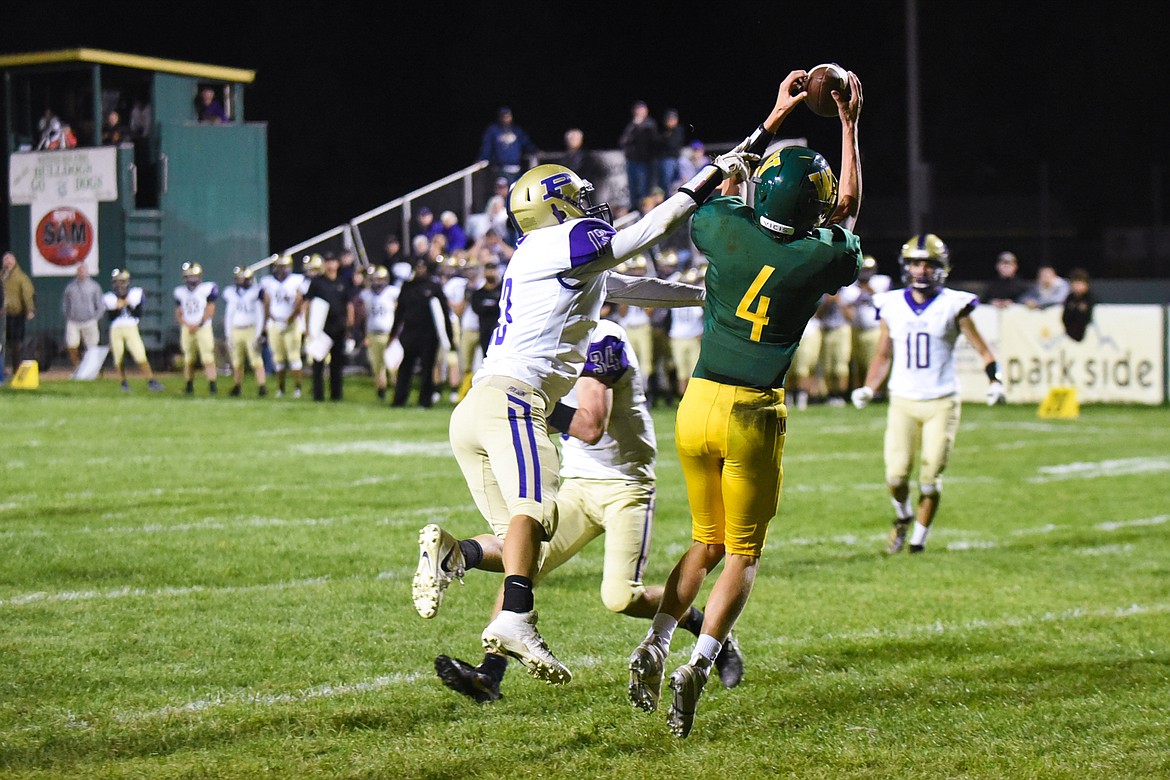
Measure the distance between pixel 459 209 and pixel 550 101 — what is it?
1265 centimetres

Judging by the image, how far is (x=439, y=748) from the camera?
4496 mm

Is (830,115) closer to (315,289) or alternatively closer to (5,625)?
(5,625)

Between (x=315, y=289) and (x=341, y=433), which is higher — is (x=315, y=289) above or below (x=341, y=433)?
above

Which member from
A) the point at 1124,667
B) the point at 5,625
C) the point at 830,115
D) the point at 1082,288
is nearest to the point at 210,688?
the point at 5,625

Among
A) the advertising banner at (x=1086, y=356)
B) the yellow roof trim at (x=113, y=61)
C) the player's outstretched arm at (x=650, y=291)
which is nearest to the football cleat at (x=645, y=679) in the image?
the player's outstretched arm at (x=650, y=291)

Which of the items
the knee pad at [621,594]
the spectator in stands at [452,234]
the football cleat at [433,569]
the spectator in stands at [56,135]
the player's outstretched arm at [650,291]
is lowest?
the knee pad at [621,594]

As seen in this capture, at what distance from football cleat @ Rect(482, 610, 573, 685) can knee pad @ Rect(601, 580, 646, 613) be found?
93cm

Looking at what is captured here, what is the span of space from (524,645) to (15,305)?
1869cm

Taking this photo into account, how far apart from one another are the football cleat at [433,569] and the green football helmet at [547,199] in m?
1.09

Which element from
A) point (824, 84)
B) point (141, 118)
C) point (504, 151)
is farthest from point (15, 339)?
point (824, 84)

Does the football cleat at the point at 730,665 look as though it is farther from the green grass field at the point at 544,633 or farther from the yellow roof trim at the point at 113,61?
the yellow roof trim at the point at 113,61

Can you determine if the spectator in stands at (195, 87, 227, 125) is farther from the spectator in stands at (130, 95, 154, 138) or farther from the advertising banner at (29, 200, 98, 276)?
the advertising banner at (29, 200, 98, 276)

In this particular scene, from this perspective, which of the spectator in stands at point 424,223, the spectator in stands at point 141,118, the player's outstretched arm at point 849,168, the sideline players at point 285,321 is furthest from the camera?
the spectator in stands at point 141,118

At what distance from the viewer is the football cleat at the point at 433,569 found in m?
4.64
